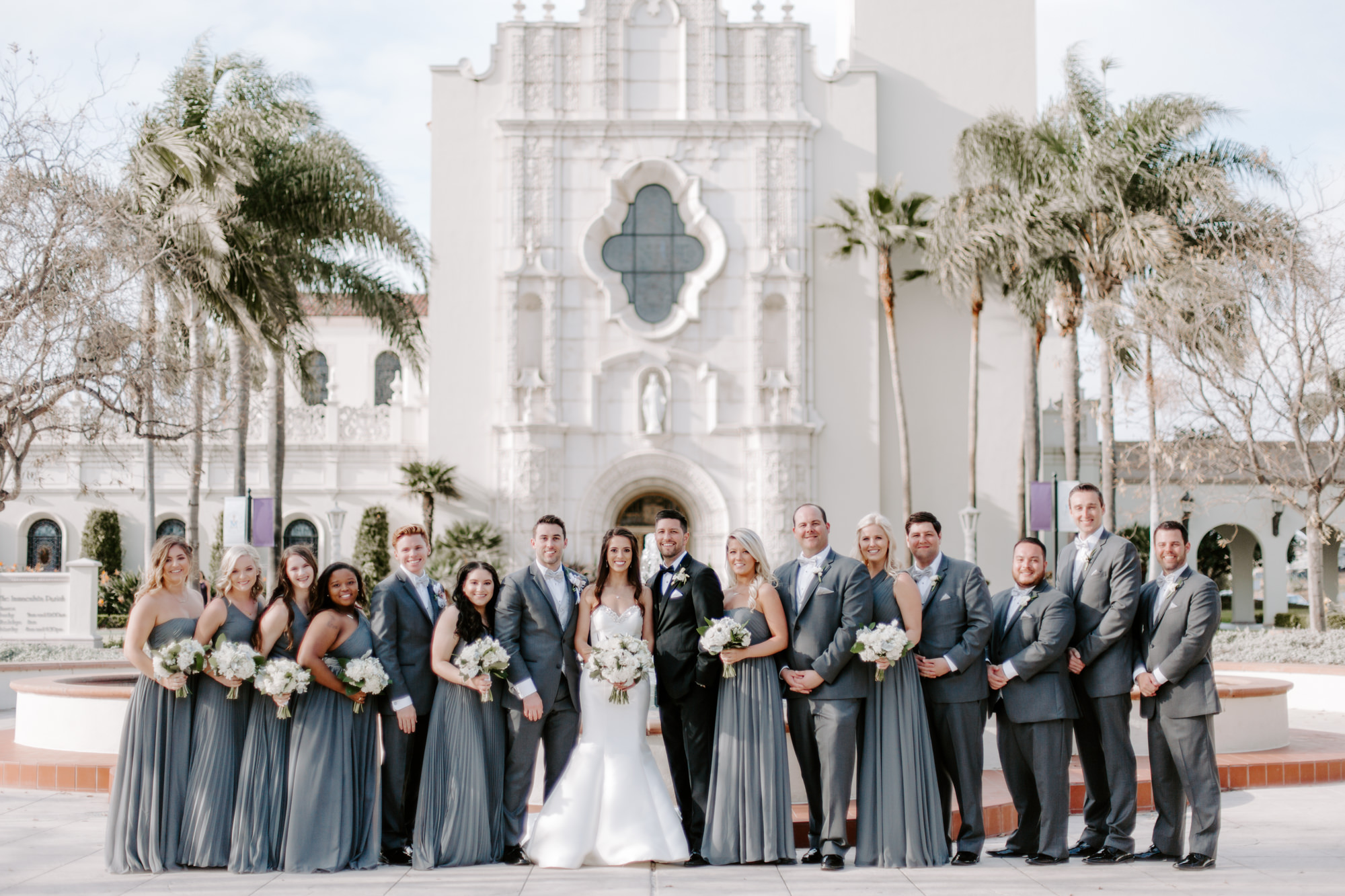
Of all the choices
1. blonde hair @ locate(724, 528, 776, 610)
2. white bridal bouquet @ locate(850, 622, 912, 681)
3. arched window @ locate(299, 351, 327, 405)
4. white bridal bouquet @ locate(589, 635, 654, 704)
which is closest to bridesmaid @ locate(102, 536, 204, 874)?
white bridal bouquet @ locate(589, 635, 654, 704)

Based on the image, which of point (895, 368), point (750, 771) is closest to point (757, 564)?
point (750, 771)

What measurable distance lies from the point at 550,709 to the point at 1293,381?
1543cm

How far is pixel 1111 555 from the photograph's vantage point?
A: 731 centimetres

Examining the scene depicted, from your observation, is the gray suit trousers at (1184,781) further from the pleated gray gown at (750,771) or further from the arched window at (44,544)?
the arched window at (44,544)

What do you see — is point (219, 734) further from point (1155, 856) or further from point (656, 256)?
point (656, 256)

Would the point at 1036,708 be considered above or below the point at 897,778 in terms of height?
above

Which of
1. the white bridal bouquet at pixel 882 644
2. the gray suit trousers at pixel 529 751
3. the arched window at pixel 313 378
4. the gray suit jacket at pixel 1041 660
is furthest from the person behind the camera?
the arched window at pixel 313 378

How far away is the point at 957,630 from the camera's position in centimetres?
722

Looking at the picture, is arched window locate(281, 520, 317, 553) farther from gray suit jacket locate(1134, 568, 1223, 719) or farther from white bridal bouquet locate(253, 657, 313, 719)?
gray suit jacket locate(1134, 568, 1223, 719)

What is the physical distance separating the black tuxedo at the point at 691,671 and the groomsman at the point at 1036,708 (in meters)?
1.69

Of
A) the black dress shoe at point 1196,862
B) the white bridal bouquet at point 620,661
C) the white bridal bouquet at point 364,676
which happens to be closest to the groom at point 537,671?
the white bridal bouquet at point 620,661

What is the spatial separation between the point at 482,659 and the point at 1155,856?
13.3 ft

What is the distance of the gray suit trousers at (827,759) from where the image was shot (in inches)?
272

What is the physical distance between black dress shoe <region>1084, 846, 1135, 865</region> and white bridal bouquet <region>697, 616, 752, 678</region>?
236cm
